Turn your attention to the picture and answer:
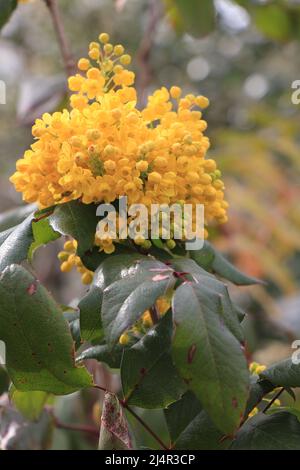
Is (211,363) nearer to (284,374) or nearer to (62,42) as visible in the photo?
(284,374)

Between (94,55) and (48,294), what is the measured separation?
1.20 ft

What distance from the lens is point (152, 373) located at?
0.84 metres

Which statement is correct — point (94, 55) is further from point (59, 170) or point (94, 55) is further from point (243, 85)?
point (243, 85)

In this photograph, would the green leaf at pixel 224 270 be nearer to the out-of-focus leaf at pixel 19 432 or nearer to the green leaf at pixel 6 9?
the out-of-focus leaf at pixel 19 432

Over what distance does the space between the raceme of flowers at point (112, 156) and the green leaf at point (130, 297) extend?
89 mm

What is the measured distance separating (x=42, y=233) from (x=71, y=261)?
0.06 metres

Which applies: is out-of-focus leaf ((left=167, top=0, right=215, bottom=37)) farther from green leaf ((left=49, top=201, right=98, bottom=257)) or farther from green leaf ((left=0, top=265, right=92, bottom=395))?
green leaf ((left=0, top=265, right=92, bottom=395))

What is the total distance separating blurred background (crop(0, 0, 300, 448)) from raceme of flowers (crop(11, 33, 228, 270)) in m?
0.71

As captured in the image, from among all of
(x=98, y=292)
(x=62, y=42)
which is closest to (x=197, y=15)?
(x=62, y=42)

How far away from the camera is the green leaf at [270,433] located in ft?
2.62

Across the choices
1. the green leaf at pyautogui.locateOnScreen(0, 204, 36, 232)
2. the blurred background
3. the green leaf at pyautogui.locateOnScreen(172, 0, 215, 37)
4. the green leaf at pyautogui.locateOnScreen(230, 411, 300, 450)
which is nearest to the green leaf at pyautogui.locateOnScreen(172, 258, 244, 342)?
the green leaf at pyautogui.locateOnScreen(230, 411, 300, 450)
